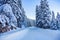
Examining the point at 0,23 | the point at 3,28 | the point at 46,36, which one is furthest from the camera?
the point at 3,28

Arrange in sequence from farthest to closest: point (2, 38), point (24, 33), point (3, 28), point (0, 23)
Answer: point (3, 28), point (0, 23), point (24, 33), point (2, 38)

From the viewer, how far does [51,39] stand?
196 inches

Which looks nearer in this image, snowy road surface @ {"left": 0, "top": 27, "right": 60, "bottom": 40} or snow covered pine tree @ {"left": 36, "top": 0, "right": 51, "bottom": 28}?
snowy road surface @ {"left": 0, "top": 27, "right": 60, "bottom": 40}

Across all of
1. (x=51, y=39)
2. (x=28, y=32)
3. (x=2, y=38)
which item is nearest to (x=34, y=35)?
(x=28, y=32)

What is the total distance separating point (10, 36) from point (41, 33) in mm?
1492

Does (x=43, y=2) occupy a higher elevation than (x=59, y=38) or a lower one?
higher

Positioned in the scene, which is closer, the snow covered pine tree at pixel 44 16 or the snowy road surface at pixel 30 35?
the snowy road surface at pixel 30 35

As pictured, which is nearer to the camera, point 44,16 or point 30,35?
point 30,35

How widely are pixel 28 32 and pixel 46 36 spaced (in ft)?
2.71

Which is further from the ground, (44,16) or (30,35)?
(44,16)

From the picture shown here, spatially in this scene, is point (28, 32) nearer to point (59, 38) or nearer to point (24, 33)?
point (24, 33)

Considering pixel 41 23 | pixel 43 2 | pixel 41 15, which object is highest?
pixel 43 2

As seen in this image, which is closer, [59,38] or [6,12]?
[59,38]

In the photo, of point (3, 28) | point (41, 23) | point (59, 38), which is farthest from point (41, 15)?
point (59, 38)
